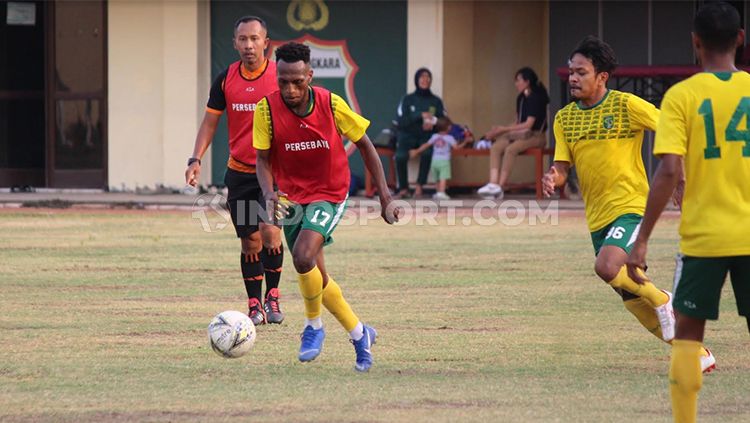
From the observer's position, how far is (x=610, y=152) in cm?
916

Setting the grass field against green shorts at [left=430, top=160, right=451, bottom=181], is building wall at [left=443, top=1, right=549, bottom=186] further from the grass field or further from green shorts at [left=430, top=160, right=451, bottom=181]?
the grass field

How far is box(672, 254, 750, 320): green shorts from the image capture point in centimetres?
635

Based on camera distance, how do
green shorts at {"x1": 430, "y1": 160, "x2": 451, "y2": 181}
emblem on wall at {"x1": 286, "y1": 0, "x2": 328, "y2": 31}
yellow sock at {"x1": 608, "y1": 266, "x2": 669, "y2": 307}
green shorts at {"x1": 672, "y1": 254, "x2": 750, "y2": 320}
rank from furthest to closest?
1. emblem on wall at {"x1": 286, "y1": 0, "x2": 328, "y2": 31}
2. green shorts at {"x1": 430, "y1": 160, "x2": 451, "y2": 181}
3. yellow sock at {"x1": 608, "y1": 266, "x2": 669, "y2": 307}
4. green shorts at {"x1": 672, "y1": 254, "x2": 750, "y2": 320}

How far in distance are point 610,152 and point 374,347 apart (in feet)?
6.71

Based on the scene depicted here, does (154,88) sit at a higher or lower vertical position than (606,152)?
higher

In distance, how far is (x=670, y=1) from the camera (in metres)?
24.9

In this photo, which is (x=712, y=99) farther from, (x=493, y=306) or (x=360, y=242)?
(x=360, y=242)

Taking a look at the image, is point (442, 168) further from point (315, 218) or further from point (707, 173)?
point (707, 173)

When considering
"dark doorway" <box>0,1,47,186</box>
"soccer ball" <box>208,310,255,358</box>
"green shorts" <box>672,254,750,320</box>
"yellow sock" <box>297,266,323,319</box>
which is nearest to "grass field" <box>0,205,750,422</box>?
"soccer ball" <box>208,310,255,358</box>

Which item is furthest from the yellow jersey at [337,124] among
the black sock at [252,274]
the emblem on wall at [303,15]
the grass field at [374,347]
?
the emblem on wall at [303,15]

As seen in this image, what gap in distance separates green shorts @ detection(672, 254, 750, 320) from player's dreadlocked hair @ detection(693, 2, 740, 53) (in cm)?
92

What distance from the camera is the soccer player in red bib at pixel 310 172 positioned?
8.91 m

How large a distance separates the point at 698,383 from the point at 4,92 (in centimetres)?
2123

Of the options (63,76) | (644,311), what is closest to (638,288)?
(644,311)
